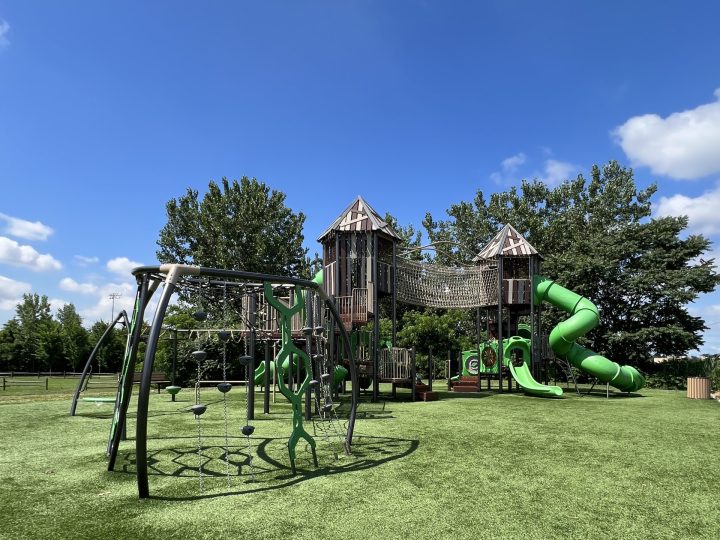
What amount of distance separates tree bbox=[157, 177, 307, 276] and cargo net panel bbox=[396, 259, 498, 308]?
1831 cm

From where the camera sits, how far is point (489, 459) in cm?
699

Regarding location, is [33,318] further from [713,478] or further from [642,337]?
[713,478]

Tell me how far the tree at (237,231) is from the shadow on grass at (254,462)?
88.7ft

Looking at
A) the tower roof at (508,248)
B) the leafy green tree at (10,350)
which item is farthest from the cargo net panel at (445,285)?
the leafy green tree at (10,350)

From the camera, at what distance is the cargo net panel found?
1731 centimetres

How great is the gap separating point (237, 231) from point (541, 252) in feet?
70.9

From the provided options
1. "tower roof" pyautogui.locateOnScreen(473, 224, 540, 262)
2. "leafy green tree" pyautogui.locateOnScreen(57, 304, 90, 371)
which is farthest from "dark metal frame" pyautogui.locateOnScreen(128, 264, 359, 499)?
"leafy green tree" pyautogui.locateOnScreen(57, 304, 90, 371)

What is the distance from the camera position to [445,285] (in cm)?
1875

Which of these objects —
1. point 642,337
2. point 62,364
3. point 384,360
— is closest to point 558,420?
point 384,360

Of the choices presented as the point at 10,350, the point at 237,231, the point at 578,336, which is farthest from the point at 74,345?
the point at 578,336

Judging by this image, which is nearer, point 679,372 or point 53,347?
point 679,372

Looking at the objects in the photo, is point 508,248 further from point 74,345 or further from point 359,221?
point 74,345

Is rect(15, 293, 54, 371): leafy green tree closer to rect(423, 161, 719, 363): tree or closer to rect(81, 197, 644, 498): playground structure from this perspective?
rect(81, 197, 644, 498): playground structure

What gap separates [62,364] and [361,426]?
4833cm
